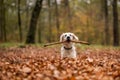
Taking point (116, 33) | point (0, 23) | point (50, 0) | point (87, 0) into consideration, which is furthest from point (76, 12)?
point (116, 33)

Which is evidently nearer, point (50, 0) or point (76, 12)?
point (50, 0)

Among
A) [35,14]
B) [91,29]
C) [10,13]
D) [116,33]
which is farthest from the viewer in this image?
[91,29]

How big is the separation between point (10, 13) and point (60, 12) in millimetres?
7727

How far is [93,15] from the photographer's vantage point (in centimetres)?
4828

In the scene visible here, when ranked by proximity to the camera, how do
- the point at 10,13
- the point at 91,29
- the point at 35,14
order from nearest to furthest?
the point at 35,14 → the point at 10,13 → the point at 91,29

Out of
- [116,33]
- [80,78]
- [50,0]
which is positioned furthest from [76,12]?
[80,78]

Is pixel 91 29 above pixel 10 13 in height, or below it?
below

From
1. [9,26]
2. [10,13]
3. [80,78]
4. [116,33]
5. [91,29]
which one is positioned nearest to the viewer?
[80,78]

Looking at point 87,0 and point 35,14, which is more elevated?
point 87,0

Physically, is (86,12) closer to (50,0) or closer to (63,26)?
(63,26)

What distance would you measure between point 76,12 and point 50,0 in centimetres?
1115

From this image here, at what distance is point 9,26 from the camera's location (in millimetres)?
47531

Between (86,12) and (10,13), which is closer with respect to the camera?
(10,13)

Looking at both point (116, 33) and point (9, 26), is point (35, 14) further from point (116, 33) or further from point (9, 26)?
point (9, 26)
